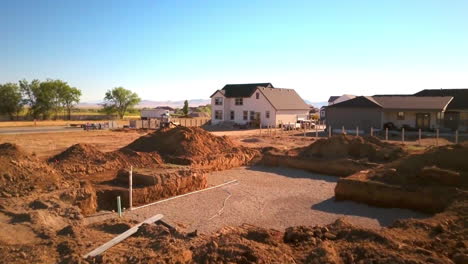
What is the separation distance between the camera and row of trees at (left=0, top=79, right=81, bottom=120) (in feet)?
205

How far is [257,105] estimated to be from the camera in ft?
154

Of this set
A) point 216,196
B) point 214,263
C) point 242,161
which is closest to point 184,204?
point 216,196

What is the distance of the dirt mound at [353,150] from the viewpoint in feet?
65.3

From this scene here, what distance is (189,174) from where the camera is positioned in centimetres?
1553

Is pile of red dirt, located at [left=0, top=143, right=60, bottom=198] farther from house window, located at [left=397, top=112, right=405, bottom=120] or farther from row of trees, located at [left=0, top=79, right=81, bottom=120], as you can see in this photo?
row of trees, located at [left=0, top=79, right=81, bottom=120]

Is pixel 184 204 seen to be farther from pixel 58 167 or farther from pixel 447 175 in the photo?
pixel 447 175

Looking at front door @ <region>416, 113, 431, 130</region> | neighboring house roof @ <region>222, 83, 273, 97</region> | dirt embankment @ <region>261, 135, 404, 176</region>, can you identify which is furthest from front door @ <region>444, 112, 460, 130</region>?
neighboring house roof @ <region>222, 83, 273, 97</region>

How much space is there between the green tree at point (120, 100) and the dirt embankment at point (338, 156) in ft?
183

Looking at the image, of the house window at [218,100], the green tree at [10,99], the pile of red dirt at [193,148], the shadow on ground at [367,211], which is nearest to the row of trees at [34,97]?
the green tree at [10,99]

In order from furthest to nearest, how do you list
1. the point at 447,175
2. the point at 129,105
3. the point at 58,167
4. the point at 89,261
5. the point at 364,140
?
1. the point at 129,105
2. the point at 364,140
3. the point at 58,167
4. the point at 447,175
5. the point at 89,261

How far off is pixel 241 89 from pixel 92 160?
109 feet

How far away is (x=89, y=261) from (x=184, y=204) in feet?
22.8

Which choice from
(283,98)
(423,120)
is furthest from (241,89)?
(423,120)

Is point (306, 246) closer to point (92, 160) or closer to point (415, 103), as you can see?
point (92, 160)
